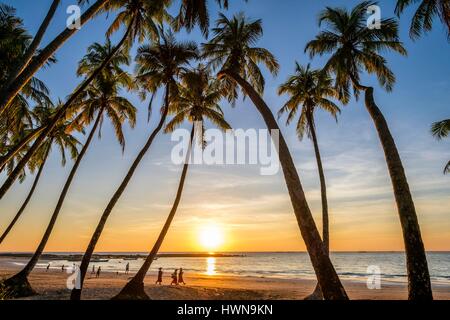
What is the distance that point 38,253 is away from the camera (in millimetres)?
16984

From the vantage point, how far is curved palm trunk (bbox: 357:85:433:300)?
7781 mm

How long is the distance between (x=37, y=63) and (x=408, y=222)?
11215 millimetres

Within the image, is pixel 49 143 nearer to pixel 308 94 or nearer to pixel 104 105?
pixel 104 105

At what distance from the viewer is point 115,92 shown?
18.6 metres

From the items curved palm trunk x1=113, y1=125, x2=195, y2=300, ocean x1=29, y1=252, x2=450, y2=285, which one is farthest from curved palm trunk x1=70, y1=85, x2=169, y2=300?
ocean x1=29, y1=252, x2=450, y2=285

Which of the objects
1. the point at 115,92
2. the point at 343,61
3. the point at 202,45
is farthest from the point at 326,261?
the point at 115,92

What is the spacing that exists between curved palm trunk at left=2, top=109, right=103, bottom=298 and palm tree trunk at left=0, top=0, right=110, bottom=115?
8.80 m

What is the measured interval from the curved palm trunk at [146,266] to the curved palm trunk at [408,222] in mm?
10256

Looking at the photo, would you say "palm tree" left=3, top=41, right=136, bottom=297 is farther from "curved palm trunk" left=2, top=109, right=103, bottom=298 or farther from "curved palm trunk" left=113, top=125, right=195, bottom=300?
"curved palm trunk" left=113, top=125, right=195, bottom=300

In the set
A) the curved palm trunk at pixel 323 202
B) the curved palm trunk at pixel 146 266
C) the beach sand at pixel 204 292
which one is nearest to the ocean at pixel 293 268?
the beach sand at pixel 204 292

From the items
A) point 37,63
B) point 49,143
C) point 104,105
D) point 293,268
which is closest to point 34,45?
point 37,63

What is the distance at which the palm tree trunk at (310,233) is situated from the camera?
752 centimetres
